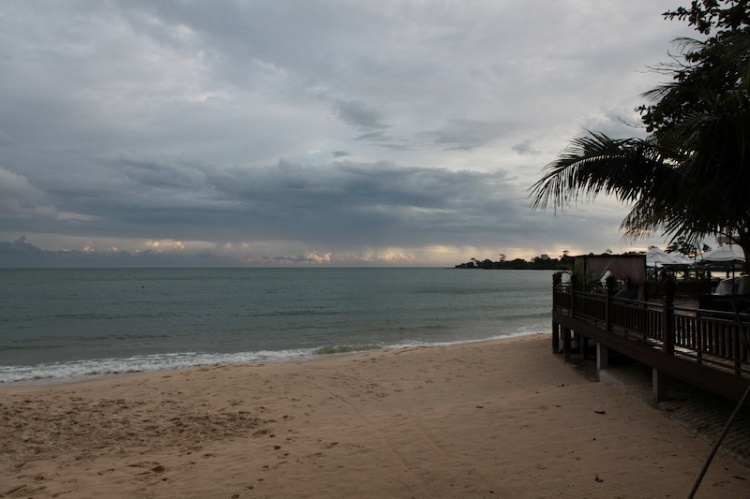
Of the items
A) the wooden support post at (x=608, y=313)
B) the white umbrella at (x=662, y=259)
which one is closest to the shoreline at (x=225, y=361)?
the white umbrella at (x=662, y=259)

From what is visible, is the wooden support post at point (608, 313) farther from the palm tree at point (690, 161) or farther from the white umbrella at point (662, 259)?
the white umbrella at point (662, 259)

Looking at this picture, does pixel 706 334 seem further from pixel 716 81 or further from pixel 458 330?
pixel 458 330

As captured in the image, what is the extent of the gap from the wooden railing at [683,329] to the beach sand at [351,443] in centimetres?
108

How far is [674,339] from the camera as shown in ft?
22.8

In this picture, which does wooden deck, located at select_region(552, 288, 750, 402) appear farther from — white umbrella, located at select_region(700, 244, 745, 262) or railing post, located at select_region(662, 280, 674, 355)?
white umbrella, located at select_region(700, 244, 745, 262)

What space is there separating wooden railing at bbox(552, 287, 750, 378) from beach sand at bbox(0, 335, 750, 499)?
1079 mm

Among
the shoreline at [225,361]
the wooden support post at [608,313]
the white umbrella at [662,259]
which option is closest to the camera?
the wooden support post at [608,313]

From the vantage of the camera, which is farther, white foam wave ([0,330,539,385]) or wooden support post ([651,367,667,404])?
white foam wave ([0,330,539,385])

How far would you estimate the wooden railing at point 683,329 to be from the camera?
5520 millimetres

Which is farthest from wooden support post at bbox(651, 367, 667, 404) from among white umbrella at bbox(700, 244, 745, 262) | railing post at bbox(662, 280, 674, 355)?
white umbrella at bbox(700, 244, 745, 262)

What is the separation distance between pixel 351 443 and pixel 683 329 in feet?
16.5

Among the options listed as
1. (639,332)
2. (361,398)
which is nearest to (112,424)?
(361,398)

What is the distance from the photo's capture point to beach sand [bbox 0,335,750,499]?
5.47 meters

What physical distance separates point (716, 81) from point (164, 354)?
20.2 meters
